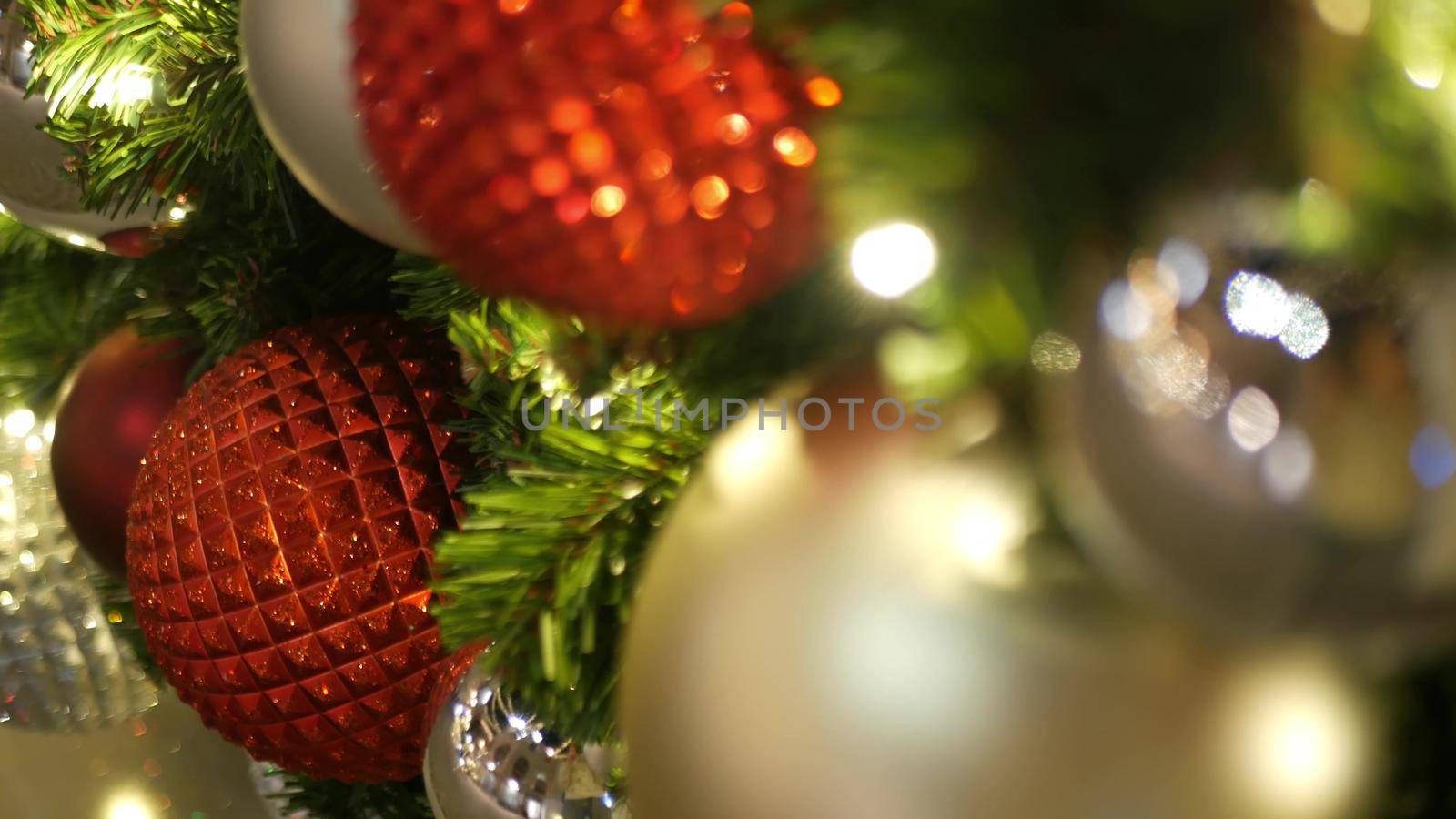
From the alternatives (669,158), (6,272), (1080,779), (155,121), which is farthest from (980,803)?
(6,272)

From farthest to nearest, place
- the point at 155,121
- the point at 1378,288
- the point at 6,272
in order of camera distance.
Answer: the point at 6,272, the point at 155,121, the point at 1378,288

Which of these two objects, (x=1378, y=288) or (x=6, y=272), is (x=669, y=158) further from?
(x=6, y=272)

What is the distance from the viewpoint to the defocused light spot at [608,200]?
0.25 meters

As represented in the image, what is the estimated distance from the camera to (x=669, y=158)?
248mm

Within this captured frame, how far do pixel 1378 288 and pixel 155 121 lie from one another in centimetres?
47

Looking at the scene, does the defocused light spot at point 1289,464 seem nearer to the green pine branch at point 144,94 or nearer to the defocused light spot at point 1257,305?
the defocused light spot at point 1257,305

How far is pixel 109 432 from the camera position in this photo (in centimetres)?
62

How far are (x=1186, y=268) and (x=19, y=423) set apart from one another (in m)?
0.80

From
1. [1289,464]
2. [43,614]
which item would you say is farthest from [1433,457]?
[43,614]

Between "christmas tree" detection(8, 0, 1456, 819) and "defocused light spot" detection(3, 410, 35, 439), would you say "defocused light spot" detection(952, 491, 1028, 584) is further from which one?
"defocused light spot" detection(3, 410, 35, 439)

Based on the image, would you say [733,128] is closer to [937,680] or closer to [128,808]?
[937,680]

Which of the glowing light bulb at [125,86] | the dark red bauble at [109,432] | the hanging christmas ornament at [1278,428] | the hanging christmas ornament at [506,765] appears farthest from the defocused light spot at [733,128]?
the dark red bauble at [109,432]

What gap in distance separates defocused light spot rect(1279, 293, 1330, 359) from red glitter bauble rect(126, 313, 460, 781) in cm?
34

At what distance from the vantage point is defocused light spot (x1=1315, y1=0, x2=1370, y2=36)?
148mm
